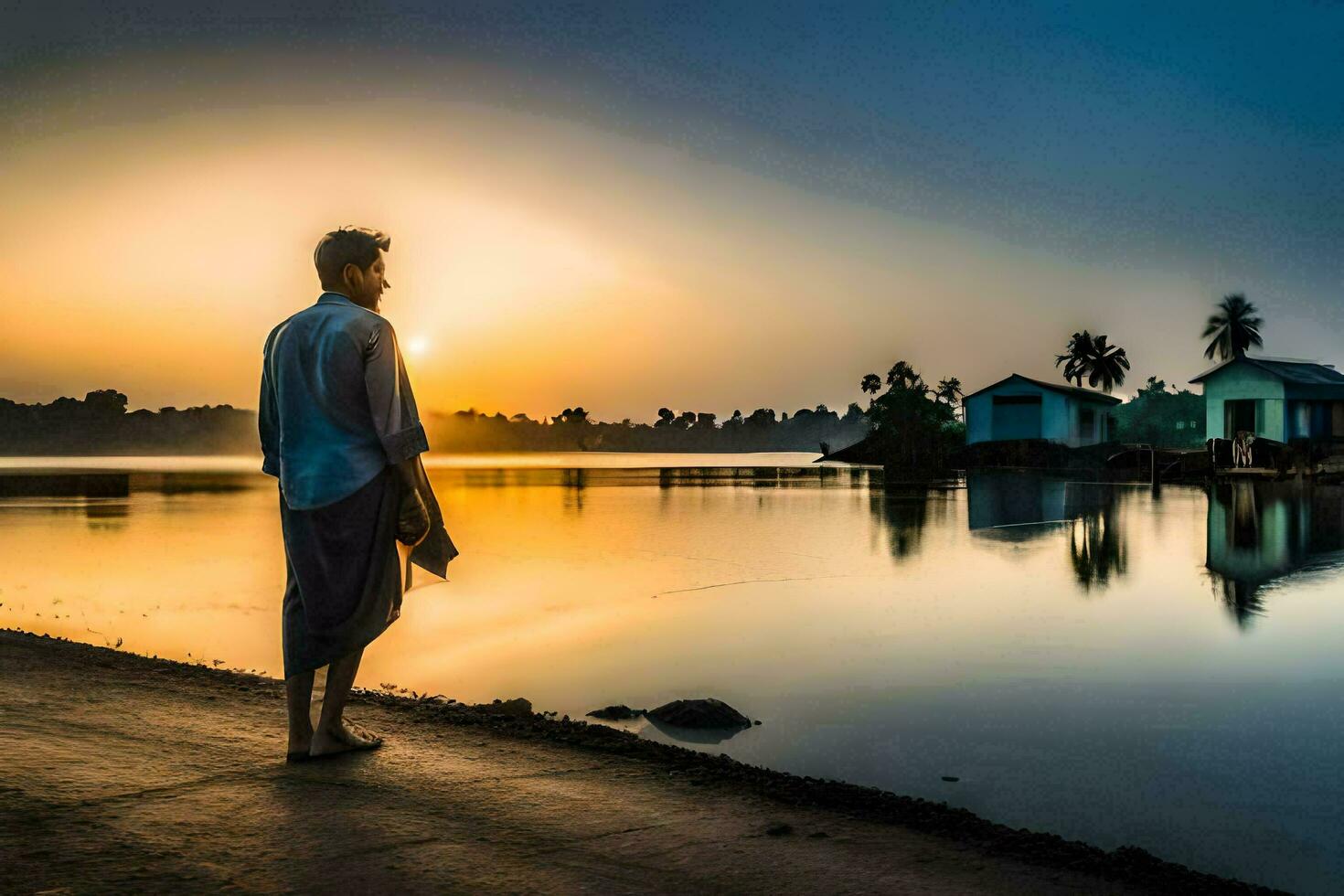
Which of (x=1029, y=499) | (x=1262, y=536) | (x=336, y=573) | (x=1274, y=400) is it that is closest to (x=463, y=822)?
(x=336, y=573)

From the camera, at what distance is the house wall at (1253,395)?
5075cm

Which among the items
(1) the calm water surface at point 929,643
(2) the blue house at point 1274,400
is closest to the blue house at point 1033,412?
(2) the blue house at point 1274,400

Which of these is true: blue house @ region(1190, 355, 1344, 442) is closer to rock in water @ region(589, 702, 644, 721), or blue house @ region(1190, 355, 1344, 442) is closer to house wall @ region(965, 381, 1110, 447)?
house wall @ region(965, 381, 1110, 447)

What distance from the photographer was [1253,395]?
51.9m


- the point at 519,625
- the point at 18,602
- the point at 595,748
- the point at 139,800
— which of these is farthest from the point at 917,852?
the point at 18,602

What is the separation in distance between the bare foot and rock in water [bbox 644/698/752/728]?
2592 millimetres

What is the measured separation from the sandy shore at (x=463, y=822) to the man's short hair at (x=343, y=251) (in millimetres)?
2319

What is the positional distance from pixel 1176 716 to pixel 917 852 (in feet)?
15.4

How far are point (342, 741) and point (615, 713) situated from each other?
295cm

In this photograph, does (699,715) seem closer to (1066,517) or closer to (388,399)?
(388,399)

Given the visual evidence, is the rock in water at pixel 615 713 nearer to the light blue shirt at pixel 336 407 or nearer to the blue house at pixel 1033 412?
the light blue shirt at pixel 336 407

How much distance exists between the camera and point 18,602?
46.0 feet

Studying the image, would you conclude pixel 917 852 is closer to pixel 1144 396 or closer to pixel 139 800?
pixel 139 800

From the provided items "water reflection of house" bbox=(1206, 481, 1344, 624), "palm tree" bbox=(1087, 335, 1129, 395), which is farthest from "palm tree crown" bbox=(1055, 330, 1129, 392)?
"water reflection of house" bbox=(1206, 481, 1344, 624)
